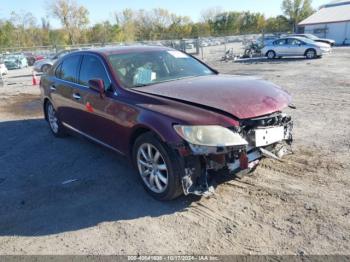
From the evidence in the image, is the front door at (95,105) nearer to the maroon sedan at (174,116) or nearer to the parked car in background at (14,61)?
the maroon sedan at (174,116)

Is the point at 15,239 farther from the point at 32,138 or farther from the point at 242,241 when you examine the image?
the point at 32,138

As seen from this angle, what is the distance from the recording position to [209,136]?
10.8 ft

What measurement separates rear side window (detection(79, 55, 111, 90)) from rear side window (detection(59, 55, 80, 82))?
253 millimetres

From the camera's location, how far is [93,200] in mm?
4008

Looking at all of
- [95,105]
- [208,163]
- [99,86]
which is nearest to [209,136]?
[208,163]

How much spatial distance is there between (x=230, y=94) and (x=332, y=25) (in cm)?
4878

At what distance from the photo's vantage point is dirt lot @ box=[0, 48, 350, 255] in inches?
121

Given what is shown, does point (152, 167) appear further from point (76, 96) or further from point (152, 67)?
point (76, 96)

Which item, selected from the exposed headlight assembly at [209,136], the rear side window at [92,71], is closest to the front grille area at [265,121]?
the exposed headlight assembly at [209,136]

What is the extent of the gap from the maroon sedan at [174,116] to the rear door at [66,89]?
16 cm

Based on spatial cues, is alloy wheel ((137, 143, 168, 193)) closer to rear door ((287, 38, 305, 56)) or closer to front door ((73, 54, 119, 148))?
front door ((73, 54, 119, 148))

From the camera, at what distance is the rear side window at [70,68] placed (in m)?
5.40

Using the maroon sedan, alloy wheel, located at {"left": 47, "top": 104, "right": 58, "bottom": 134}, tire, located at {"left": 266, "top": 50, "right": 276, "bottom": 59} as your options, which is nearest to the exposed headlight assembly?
the maroon sedan

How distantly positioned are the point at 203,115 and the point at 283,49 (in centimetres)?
2183
